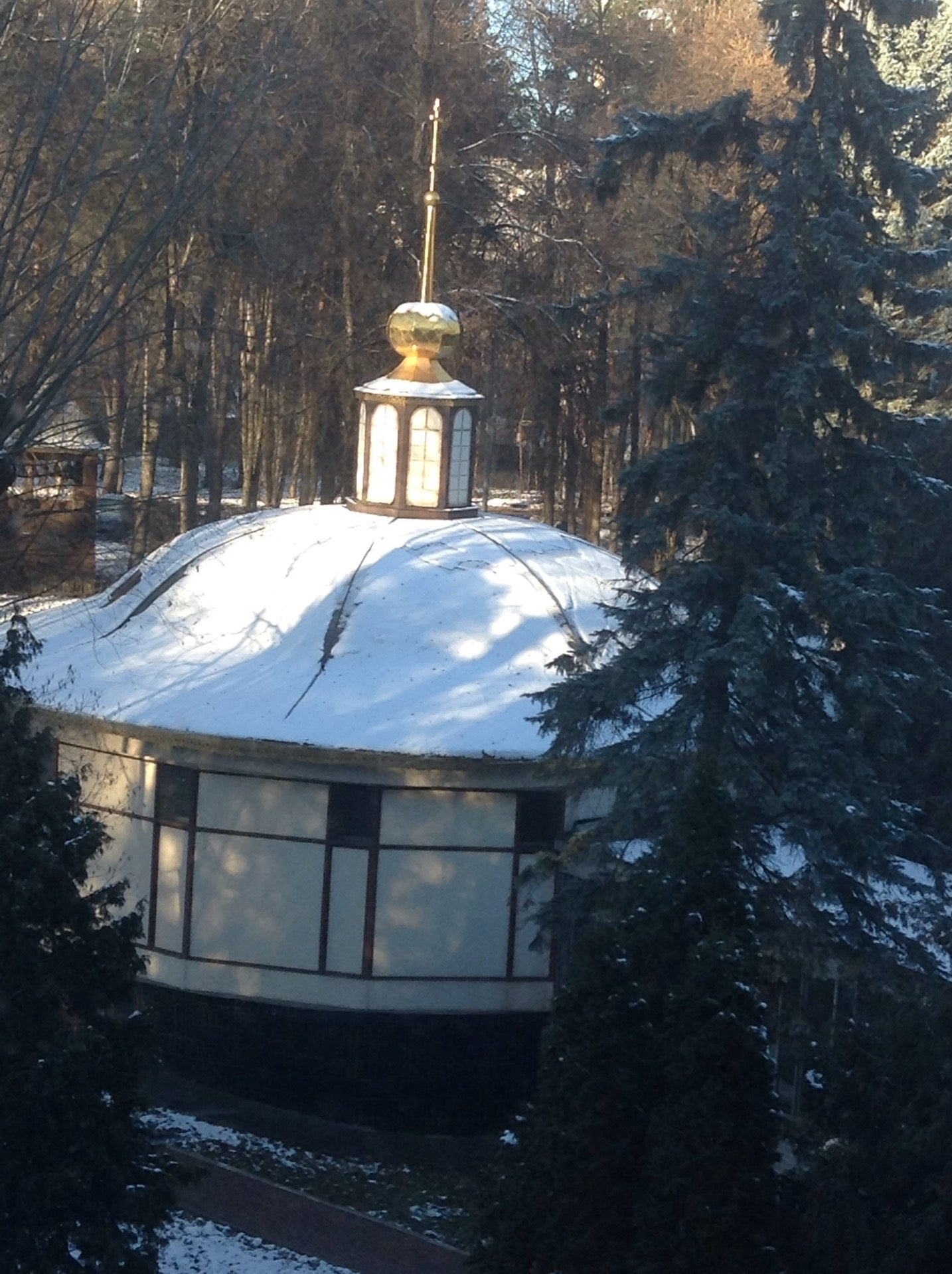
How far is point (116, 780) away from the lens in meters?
14.9

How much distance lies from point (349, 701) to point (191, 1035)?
133 inches

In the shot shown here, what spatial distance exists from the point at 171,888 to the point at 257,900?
0.87 m

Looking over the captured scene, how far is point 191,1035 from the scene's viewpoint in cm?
1466

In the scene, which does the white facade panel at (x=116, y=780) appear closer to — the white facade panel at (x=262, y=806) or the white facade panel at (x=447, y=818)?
the white facade panel at (x=262, y=806)

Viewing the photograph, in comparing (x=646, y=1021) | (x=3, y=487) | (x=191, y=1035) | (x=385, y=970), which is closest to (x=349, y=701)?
(x=385, y=970)

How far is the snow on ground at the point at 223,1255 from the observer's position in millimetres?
11211

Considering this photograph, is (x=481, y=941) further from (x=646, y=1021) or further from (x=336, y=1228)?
(x=646, y=1021)

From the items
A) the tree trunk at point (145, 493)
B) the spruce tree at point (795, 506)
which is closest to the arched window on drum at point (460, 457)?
the spruce tree at point (795, 506)

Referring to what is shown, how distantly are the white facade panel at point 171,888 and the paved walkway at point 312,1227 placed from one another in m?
2.22

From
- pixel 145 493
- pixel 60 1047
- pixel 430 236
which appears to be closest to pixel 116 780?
pixel 430 236

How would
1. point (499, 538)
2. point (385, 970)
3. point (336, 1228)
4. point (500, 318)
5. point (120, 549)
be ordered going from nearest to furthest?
point (336, 1228), point (385, 970), point (499, 538), point (500, 318), point (120, 549)

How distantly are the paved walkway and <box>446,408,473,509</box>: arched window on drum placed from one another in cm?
720

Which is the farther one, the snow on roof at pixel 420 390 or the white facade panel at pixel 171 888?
the snow on roof at pixel 420 390

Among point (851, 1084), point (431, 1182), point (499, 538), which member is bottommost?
point (431, 1182)
